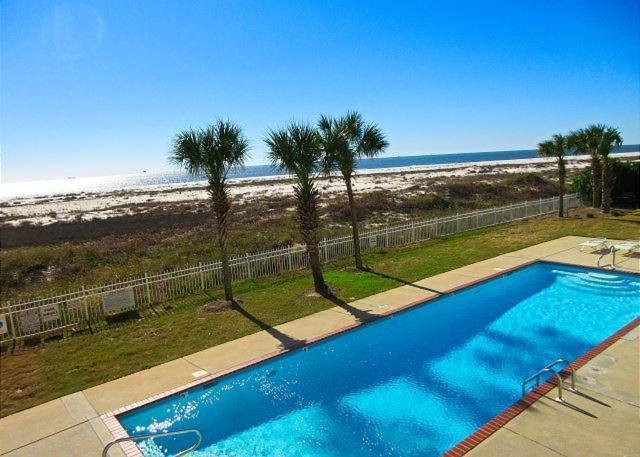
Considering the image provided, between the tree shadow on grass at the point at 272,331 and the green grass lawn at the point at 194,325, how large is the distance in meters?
0.09

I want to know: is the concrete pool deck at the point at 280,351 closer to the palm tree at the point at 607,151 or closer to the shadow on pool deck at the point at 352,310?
the shadow on pool deck at the point at 352,310

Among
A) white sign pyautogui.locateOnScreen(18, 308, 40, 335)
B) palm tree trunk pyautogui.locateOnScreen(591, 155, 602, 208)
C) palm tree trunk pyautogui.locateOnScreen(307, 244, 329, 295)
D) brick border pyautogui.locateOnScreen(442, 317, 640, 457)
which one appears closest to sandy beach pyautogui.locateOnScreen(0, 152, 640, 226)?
palm tree trunk pyautogui.locateOnScreen(307, 244, 329, 295)

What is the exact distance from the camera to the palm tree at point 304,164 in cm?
1406

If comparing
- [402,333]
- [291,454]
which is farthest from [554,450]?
[402,333]

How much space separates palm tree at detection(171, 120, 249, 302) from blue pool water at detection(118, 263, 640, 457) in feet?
18.7

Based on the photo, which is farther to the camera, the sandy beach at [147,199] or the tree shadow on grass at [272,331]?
the sandy beach at [147,199]

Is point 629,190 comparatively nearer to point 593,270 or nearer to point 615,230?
point 615,230

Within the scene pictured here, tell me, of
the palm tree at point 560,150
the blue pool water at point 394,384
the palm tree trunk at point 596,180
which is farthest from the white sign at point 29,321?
the palm tree trunk at point 596,180

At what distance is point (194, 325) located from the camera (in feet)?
41.0

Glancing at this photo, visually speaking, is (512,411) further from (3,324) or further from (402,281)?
(3,324)

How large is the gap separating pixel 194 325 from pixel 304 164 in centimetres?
609

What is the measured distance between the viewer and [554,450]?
6199 mm

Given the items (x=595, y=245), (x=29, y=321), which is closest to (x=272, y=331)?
(x=29, y=321)

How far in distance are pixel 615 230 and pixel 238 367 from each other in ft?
70.3
